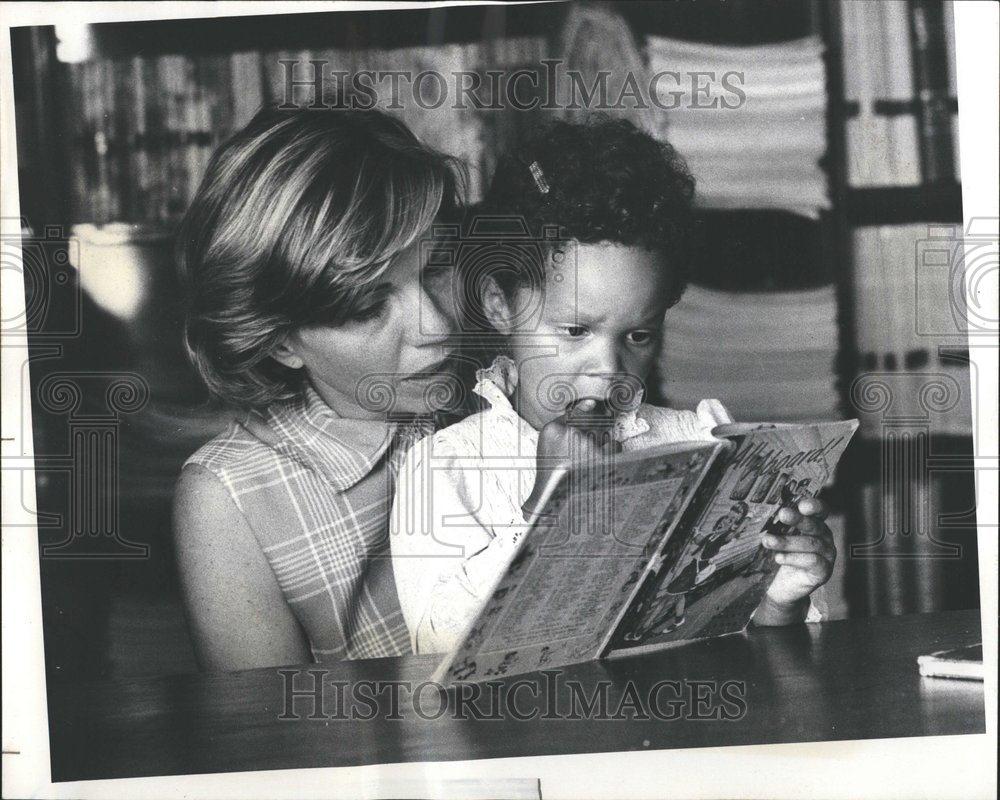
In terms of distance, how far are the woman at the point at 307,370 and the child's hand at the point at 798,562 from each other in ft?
1.77

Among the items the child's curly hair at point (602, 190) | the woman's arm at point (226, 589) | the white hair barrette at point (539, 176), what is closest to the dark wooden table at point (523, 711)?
the woman's arm at point (226, 589)

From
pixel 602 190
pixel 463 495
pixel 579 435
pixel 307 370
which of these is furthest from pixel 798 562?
pixel 307 370

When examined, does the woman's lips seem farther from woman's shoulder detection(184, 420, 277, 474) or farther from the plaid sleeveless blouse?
woman's shoulder detection(184, 420, 277, 474)

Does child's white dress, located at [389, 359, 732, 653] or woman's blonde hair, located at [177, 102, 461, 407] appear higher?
woman's blonde hair, located at [177, 102, 461, 407]

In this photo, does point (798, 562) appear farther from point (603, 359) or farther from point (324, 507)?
point (324, 507)

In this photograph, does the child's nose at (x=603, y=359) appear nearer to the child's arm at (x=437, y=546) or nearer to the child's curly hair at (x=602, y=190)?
the child's curly hair at (x=602, y=190)

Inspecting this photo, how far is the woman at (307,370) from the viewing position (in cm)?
148

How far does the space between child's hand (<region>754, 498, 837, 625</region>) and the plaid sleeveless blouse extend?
53cm

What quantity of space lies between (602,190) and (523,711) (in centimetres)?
74

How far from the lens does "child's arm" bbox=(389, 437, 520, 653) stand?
1483 millimetres

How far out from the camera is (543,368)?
1.49 meters

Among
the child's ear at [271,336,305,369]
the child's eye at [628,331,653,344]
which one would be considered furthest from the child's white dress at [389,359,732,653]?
the child's ear at [271,336,305,369]

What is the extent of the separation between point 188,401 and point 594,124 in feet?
2.32

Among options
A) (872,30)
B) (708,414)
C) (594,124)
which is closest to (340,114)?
(594,124)
